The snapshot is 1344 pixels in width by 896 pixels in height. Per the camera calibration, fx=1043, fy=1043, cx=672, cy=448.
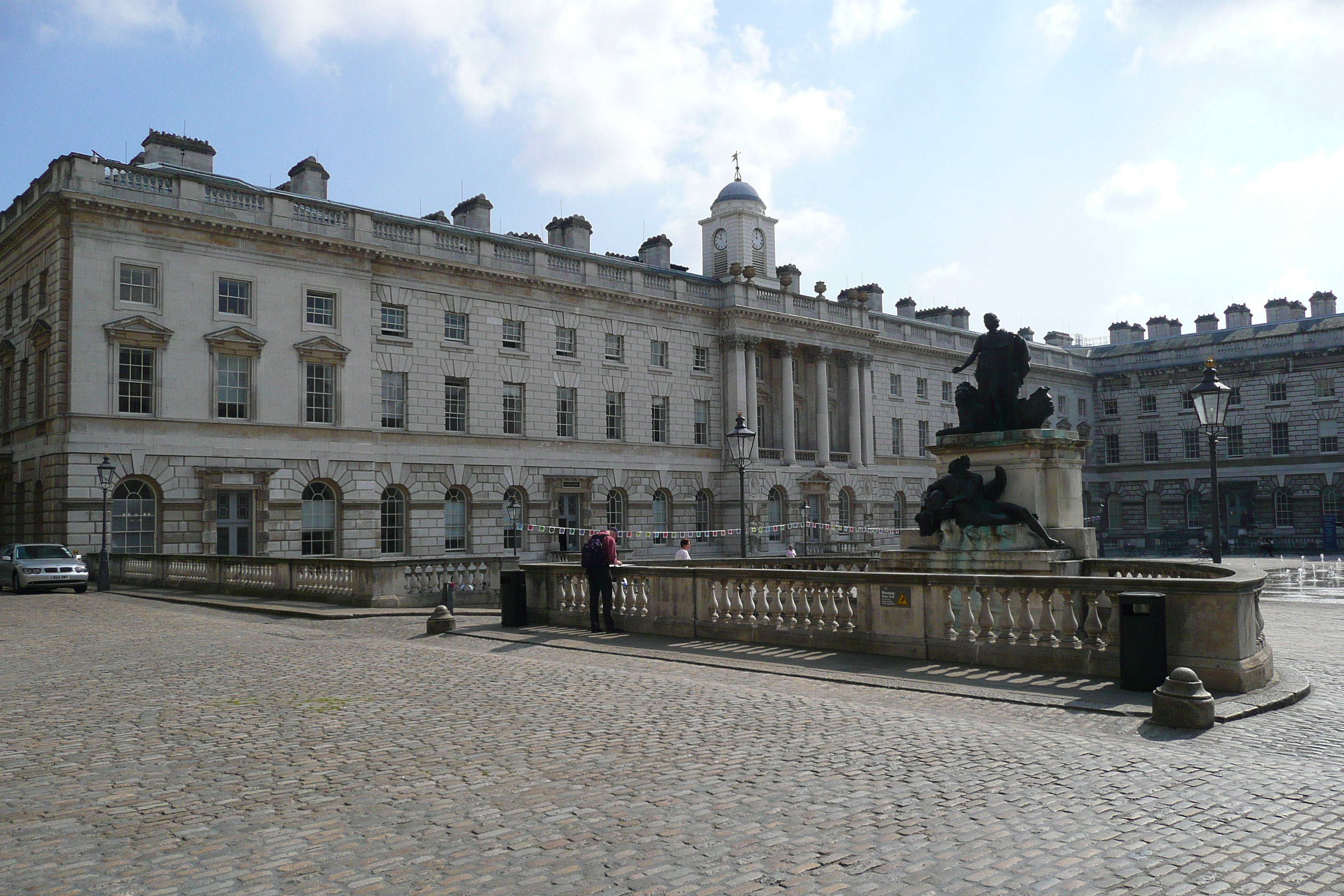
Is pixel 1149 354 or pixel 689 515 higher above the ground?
pixel 1149 354

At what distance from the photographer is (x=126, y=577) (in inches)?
1238

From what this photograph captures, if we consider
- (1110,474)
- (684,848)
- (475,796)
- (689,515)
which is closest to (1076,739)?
(684,848)

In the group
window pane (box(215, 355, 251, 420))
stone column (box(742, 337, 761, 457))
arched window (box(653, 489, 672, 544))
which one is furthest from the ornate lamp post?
stone column (box(742, 337, 761, 457))

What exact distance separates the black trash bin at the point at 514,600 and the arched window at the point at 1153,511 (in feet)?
220

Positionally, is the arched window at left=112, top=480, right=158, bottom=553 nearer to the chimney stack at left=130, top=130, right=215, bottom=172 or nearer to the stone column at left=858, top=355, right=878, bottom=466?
the chimney stack at left=130, top=130, right=215, bottom=172

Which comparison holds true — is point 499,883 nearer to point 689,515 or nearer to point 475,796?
point 475,796

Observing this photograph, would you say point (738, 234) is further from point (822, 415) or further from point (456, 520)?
point (456, 520)

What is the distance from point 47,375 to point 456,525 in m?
15.5

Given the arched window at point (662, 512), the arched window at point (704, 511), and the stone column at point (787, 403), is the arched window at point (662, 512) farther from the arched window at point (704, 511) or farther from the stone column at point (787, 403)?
the stone column at point (787, 403)

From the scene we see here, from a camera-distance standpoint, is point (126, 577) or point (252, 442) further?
point (252, 442)

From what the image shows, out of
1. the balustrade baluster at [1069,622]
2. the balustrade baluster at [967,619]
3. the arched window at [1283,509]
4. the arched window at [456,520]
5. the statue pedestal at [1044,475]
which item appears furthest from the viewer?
the arched window at [1283,509]

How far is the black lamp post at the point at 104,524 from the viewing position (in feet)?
94.5

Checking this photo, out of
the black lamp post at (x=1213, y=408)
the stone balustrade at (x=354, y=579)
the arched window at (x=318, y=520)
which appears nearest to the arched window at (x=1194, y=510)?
the black lamp post at (x=1213, y=408)

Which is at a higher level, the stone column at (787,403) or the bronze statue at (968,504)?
the stone column at (787,403)
